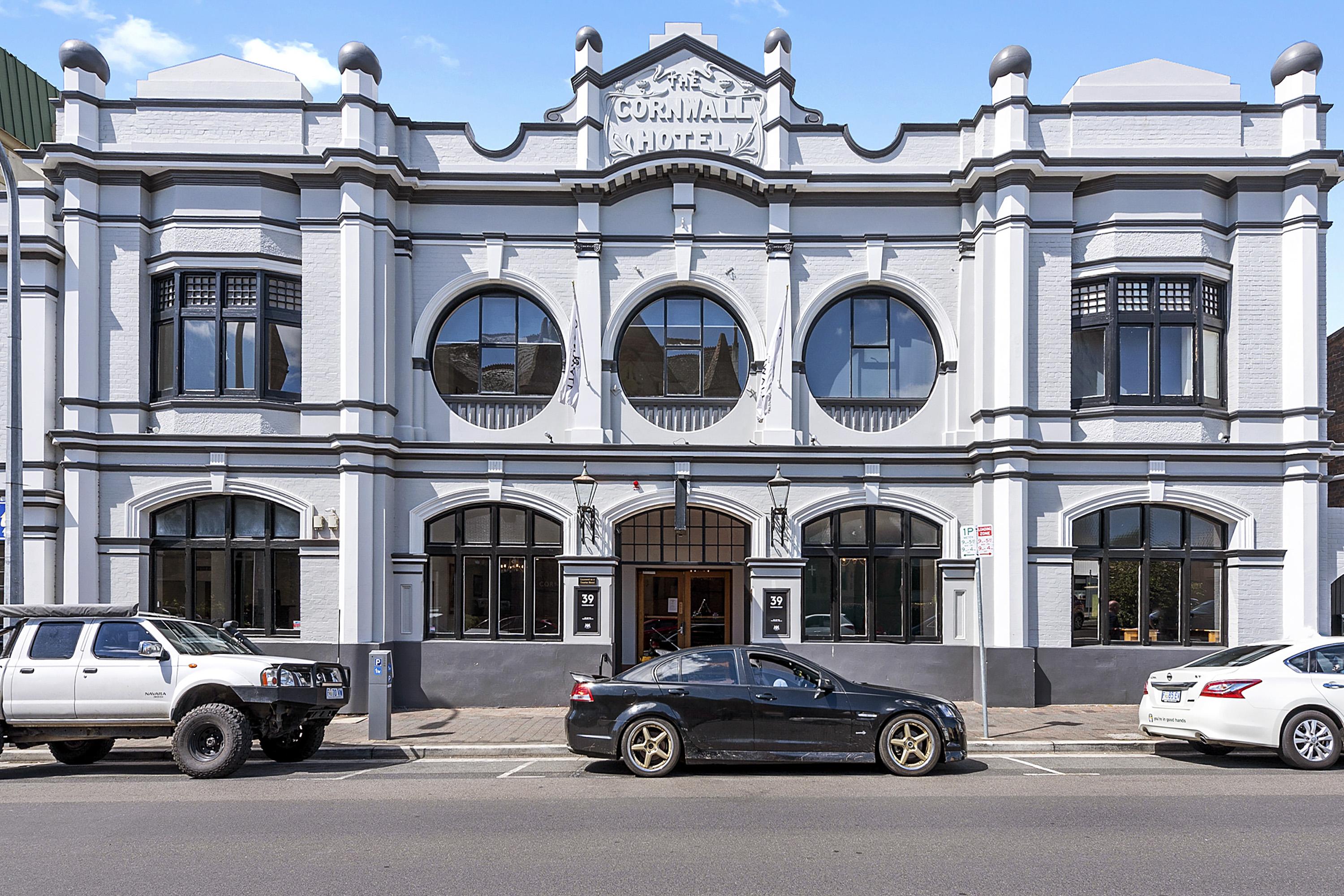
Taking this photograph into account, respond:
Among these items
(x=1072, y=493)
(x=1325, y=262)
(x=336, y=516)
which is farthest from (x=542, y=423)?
(x=1325, y=262)

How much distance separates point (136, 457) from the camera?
606 inches

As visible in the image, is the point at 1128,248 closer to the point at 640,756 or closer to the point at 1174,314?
the point at 1174,314

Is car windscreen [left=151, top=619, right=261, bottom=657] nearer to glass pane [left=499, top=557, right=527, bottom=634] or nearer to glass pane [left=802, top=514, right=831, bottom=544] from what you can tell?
glass pane [left=499, top=557, right=527, bottom=634]

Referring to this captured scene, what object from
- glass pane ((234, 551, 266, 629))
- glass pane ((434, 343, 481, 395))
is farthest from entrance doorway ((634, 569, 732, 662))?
glass pane ((234, 551, 266, 629))

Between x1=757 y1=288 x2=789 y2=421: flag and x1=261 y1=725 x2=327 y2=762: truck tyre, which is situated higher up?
x1=757 y1=288 x2=789 y2=421: flag

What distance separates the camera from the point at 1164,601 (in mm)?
15719

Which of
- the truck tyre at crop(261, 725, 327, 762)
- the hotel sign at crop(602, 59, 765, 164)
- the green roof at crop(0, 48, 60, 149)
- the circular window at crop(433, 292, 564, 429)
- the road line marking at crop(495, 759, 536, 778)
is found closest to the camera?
the road line marking at crop(495, 759, 536, 778)

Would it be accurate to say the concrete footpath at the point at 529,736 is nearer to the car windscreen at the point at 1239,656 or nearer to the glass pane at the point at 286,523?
the car windscreen at the point at 1239,656

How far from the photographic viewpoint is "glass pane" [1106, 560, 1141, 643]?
1566 centimetres

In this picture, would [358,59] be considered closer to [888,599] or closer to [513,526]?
[513,526]

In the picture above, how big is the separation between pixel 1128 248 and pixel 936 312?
3.14 metres

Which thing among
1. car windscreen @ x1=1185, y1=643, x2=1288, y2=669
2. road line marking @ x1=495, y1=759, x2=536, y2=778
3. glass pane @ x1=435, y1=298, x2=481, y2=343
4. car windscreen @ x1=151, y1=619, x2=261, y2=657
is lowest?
road line marking @ x1=495, y1=759, x2=536, y2=778

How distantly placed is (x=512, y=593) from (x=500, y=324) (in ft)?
14.9

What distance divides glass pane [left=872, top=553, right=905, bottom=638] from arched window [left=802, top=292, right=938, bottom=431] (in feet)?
9.26
